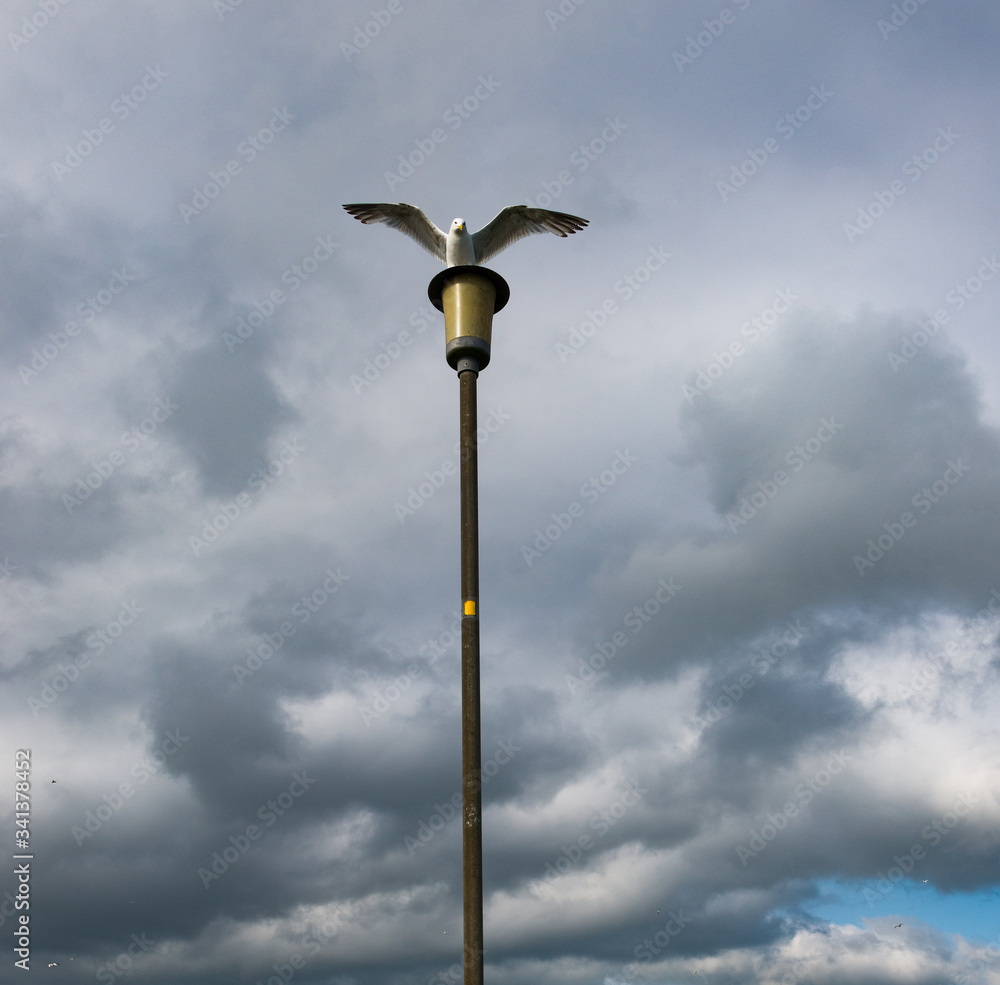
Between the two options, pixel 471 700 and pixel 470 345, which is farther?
pixel 470 345

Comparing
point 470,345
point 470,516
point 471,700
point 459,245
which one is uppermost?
point 459,245

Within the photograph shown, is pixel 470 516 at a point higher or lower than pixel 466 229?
lower

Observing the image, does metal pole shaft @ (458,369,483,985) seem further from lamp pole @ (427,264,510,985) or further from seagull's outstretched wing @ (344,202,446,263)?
seagull's outstretched wing @ (344,202,446,263)

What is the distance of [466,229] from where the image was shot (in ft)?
71.7

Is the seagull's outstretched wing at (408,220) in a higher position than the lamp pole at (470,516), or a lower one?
higher

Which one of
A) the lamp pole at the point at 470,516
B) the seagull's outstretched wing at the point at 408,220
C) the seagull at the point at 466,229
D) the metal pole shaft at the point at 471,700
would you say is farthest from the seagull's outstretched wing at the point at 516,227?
the metal pole shaft at the point at 471,700

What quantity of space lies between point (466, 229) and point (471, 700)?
35.7 feet

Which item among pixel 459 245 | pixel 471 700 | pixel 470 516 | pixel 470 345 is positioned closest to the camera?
pixel 471 700

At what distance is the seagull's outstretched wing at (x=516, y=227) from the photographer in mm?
22016

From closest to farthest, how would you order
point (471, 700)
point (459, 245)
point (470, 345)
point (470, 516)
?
point (471, 700) → point (470, 516) → point (470, 345) → point (459, 245)

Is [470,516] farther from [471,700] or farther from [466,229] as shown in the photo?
[466,229]

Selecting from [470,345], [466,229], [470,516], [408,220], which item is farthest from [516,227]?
[470,516]

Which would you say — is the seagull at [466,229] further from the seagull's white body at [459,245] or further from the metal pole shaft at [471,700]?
the metal pole shaft at [471,700]

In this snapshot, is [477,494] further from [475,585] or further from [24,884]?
[24,884]
